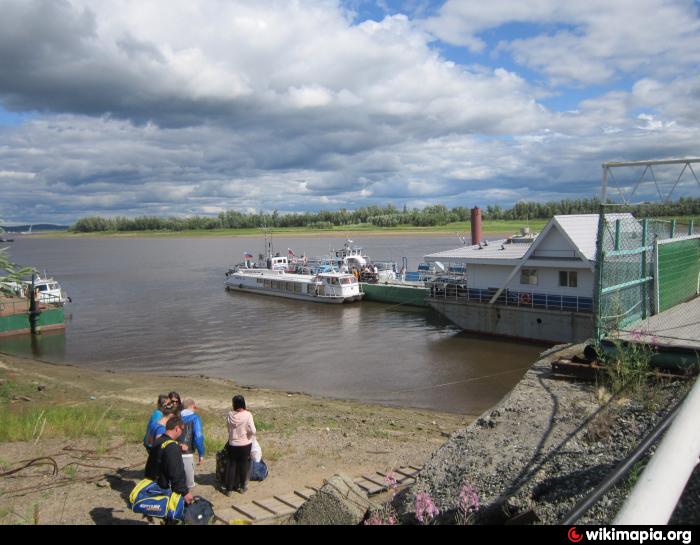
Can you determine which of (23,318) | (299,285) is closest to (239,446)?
(23,318)

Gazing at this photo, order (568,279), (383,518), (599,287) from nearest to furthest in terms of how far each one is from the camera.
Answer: (383,518) → (599,287) → (568,279)

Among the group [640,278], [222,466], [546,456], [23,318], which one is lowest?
[23,318]

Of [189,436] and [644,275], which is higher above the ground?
[644,275]

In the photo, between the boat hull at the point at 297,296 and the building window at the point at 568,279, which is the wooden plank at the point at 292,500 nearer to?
the building window at the point at 568,279

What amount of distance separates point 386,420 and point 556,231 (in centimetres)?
1572

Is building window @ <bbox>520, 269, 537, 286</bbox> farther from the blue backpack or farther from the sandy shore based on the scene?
the blue backpack

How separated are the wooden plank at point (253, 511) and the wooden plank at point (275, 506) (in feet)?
0.22

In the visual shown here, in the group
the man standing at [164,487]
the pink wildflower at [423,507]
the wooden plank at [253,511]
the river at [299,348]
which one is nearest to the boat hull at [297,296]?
the river at [299,348]

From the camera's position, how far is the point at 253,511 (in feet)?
26.5

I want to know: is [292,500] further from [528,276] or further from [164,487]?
[528,276]

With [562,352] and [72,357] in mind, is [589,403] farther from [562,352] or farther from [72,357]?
[72,357]

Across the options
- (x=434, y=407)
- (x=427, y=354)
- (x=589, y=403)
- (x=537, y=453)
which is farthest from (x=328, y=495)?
(x=427, y=354)

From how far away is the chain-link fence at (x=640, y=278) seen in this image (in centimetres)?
1083
